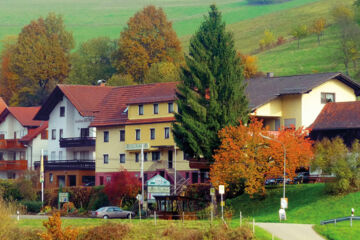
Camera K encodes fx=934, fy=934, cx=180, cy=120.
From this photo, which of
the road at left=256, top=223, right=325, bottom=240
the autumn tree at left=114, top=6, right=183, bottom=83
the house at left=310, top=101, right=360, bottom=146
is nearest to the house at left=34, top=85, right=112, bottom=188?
the autumn tree at left=114, top=6, right=183, bottom=83

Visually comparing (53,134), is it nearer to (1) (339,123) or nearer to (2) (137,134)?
(2) (137,134)

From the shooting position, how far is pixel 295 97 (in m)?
87.5

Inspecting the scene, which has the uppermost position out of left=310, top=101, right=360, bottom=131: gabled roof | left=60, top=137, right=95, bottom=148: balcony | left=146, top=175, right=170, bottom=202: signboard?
left=310, top=101, right=360, bottom=131: gabled roof

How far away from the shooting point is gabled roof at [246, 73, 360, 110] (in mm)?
86188

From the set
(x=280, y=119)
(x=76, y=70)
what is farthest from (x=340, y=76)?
(x=76, y=70)

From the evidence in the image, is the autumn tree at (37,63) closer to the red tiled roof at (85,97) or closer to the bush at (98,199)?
the red tiled roof at (85,97)

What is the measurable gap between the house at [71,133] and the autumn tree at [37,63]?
34.2m

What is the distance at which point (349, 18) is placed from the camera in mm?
155875

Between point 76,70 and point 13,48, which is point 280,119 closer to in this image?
point 76,70

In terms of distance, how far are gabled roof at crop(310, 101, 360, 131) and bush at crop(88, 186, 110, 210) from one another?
20.6 meters

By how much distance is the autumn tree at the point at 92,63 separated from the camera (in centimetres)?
14488

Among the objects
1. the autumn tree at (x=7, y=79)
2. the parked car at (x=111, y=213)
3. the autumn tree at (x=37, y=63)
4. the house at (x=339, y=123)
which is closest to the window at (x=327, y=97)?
the house at (x=339, y=123)

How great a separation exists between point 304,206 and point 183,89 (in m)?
16.3

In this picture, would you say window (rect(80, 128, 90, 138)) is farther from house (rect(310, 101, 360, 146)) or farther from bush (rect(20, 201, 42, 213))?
house (rect(310, 101, 360, 146))
